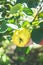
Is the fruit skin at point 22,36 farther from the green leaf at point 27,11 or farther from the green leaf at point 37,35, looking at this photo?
the green leaf at point 27,11

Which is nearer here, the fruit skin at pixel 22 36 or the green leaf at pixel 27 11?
the fruit skin at pixel 22 36

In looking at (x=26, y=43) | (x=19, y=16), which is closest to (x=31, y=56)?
(x=19, y=16)

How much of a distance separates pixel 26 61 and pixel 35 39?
136 inches

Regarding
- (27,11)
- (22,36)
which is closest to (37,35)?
(22,36)

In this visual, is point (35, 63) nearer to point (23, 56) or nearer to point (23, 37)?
point (23, 56)

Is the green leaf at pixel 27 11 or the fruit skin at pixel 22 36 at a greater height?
the green leaf at pixel 27 11

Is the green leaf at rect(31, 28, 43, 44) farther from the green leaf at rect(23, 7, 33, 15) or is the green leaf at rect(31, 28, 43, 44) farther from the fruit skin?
the green leaf at rect(23, 7, 33, 15)

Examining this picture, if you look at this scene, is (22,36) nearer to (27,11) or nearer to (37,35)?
(37,35)

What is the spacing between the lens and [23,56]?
448cm

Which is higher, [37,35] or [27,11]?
[27,11]

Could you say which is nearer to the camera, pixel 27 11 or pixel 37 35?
pixel 37 35

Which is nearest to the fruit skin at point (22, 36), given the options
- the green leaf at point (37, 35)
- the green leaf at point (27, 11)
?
the green leaf at point (37, 35)

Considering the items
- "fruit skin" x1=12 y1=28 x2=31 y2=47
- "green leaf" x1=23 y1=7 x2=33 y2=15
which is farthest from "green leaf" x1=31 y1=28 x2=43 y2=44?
"green leaf" x1=23 y1=7 x2=33 y2=15

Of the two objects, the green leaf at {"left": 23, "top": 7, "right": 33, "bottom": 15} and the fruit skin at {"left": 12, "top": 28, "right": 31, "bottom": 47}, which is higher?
the green leaf at {"left": 23, "top": 7, "right": 33, "bottom": 15}
